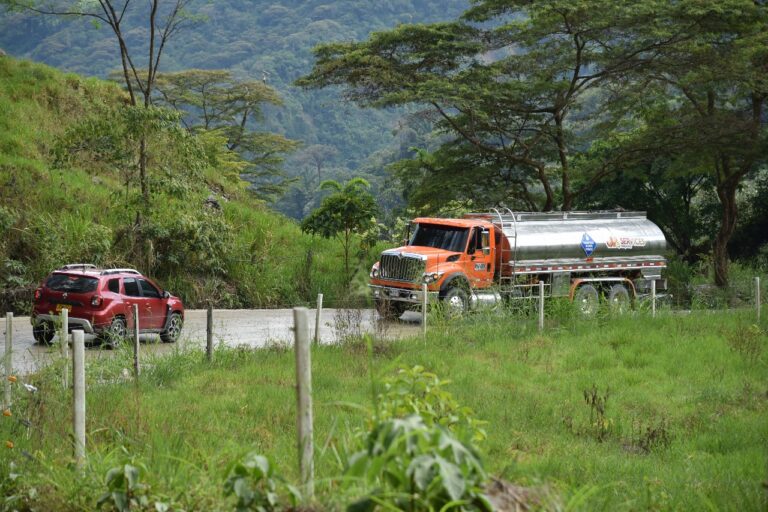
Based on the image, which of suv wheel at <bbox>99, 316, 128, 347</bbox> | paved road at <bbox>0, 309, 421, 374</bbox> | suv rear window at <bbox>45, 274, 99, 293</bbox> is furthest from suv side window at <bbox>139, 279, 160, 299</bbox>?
suv rear window at <bbox>45, 274, 99, 293</bbox>

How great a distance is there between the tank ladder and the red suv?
32.8 ft

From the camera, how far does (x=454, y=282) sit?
25.9m

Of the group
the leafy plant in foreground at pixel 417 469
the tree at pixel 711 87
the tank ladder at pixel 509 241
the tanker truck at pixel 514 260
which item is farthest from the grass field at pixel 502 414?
the tree at pixel 711 87

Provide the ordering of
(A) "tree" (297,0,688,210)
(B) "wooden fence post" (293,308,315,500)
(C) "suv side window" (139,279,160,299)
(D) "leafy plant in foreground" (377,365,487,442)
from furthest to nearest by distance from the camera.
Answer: (A) "tree" (297,0,688,210) → (C) "suv side window" (139,279,160,299) → (B) "wooden fence post" (293,308,315,500) → (D) "leafy plant in foreground" (377,365,487,442)

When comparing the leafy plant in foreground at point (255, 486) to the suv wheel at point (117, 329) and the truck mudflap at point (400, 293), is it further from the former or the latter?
the truck mudflap at point (400, 293)

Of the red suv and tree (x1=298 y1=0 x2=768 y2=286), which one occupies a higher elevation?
tree (x1=298 y1=0 x2=768 y2=286)

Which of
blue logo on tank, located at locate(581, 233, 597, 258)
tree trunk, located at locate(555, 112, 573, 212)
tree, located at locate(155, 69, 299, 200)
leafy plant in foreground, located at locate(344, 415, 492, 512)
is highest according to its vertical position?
tree, located at locate(155, 69, 299, 200)

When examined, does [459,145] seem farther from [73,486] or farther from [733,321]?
[73,486]

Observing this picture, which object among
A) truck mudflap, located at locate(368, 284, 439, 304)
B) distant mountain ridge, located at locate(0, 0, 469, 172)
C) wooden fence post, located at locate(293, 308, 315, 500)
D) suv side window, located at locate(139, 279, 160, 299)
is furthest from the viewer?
distant mountain ridge, located at locate(0, 0, 469, 172)

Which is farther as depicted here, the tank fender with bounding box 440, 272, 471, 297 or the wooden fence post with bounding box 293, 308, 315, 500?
the tank fender with bounding box 440, 272, 471, 297

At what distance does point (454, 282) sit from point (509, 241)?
226 cm

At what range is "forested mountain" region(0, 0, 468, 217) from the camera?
12644 cm

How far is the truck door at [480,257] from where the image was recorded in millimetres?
26625

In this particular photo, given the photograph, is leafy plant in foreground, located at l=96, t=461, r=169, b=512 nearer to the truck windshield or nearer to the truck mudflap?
the truck mudflap
